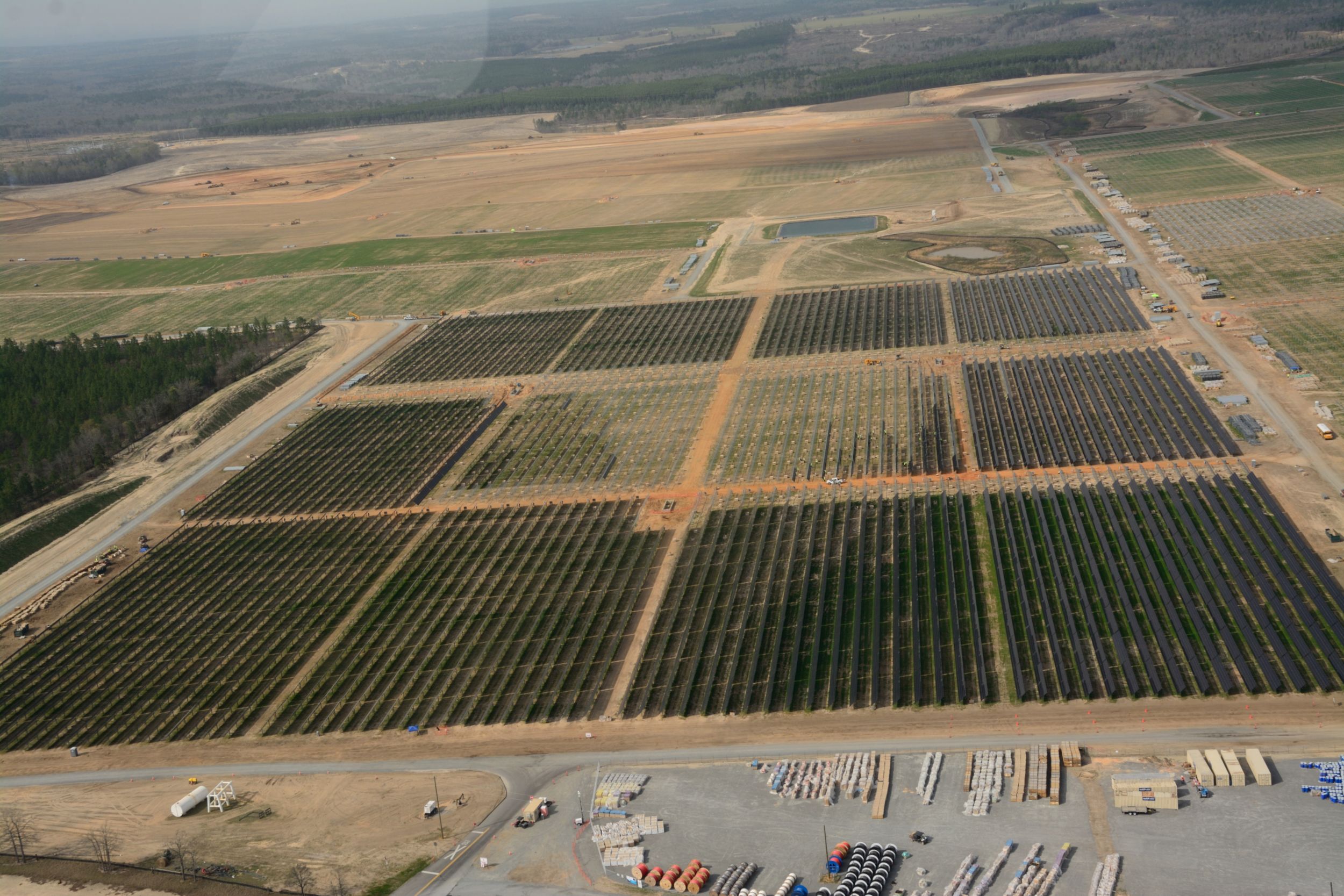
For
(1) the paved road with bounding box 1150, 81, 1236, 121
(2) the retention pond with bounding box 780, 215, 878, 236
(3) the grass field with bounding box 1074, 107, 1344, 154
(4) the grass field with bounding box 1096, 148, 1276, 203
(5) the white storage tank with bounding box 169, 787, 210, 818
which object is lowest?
(5) the white storage tank with bounding box 169, 787, 210, 818

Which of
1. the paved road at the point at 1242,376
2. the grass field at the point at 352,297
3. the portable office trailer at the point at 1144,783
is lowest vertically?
the portable office trailer at the point at 1144,783

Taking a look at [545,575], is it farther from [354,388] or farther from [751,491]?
[354,388]

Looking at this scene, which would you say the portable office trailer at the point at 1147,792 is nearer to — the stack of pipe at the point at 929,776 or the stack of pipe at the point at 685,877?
the stack of pipe at the point at 929,776

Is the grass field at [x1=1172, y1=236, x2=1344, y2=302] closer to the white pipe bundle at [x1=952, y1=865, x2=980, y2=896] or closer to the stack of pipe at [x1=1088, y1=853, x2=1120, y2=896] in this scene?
the stack of pipe at [x1=1088, y1=853, x2=1120, y2=896]

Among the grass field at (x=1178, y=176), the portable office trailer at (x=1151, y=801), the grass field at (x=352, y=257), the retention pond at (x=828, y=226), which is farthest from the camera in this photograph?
the grass field at (x=352, y=257)

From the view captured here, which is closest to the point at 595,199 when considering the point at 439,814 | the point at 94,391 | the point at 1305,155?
the point at 94,391

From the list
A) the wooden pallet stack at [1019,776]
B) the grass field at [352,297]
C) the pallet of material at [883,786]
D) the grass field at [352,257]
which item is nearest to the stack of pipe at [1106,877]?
the wooden pallet stack at [1019,776]

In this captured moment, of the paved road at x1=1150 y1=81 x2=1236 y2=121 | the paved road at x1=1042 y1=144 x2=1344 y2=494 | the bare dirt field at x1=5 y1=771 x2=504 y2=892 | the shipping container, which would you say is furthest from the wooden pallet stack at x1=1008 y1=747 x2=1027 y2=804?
the paved road at x1=1150 y1=81 x2=1236 y2=121
